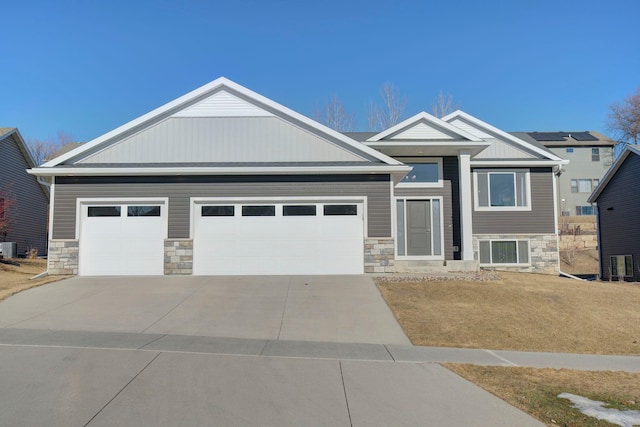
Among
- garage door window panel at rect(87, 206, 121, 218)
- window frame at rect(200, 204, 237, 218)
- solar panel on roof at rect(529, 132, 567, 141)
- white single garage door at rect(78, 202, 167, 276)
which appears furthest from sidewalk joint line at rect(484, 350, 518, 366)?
solar panel on roof at rect(529, 132, 567, 141)

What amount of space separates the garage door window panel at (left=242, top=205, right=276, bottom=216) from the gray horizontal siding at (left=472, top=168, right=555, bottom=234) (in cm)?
809

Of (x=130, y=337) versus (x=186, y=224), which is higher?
(x=186, y=224)

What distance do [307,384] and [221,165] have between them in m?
10.1

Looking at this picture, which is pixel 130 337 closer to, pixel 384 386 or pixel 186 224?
pixel 384 386

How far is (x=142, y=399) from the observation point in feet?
16.3

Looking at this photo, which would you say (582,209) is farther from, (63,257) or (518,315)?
(63,257)

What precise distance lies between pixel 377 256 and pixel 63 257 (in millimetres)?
9282

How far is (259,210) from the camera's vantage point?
1441 cm

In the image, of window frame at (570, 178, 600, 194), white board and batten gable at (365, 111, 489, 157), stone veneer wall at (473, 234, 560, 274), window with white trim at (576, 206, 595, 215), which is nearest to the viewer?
white board and batten gable at (365, 111, 489, 157)

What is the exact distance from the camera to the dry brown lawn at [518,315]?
825 cm

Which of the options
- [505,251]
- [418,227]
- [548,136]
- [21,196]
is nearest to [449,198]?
[418,227]

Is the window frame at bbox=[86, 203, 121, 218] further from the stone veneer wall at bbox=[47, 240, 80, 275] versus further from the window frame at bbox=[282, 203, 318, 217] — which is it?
the window frame at bbox=[282, 203, 318, 217]

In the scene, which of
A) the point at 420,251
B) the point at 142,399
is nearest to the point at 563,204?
the point at 420,251

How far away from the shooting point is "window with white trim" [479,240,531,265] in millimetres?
17984
